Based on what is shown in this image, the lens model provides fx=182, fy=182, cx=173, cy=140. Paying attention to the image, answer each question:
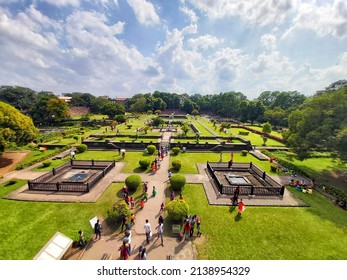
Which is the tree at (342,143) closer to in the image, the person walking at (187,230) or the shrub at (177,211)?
the shrub at (177,211)

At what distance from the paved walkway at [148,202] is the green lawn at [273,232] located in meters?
0.79

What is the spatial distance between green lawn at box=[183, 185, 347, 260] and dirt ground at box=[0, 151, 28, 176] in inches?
807

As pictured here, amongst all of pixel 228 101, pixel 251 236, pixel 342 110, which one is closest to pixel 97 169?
pixel 251 236

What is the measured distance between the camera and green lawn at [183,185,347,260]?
28.6 feet

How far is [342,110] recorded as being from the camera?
693 inches

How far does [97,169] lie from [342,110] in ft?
82.3

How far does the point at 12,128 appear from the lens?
70.0ft

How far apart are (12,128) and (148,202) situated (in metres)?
19.8

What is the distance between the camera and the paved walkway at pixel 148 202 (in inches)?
337

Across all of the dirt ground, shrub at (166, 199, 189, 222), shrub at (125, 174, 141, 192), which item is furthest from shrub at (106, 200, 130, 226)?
the dirt ground

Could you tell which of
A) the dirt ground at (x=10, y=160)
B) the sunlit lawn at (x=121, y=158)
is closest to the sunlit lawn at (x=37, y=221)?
the sunlit lawn at (x=121, y=158)

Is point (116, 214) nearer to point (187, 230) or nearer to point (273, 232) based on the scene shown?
point (187, 230)

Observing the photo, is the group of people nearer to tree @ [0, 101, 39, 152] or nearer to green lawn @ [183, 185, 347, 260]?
green lawn @ [183, 185, 347, 260]
